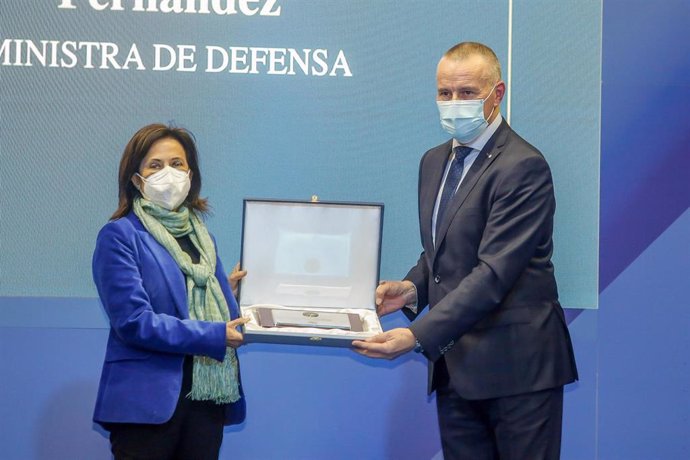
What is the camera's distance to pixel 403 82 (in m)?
3.45

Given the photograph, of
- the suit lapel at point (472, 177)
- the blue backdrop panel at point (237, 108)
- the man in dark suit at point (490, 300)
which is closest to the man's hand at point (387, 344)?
the man in dark suit at point (490, 300)

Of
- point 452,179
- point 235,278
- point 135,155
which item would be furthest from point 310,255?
point 135,155

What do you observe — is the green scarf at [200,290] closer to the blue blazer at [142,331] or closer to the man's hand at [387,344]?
the blue blazer at [142,331]

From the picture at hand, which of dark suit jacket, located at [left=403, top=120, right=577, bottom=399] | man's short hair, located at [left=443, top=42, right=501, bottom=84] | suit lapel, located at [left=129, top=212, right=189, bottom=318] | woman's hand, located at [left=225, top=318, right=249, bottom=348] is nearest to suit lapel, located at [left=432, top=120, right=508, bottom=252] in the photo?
dark suit jacket, located at [left=403, top=120, right=577, bottom=399]

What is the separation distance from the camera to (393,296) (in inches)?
116

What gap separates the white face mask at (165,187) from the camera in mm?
2637

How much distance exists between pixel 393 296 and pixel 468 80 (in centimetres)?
76

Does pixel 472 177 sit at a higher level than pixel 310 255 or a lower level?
higher

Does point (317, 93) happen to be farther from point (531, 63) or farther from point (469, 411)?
point (469, 411)

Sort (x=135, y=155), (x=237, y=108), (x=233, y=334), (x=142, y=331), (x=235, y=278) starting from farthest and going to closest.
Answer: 1. (x=237, y=108)
2. (x=235, y=278)
3. (x=135, y=155)
4. (x=233, y=334)
5. (x=142, y=331)

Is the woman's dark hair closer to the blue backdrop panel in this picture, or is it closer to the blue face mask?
the blue backdrop panel

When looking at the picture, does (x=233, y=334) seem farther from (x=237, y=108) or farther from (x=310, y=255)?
(x=237, y=108)

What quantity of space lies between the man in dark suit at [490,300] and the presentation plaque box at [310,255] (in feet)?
1.06

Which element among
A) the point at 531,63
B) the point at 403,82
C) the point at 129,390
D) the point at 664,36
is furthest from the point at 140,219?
the point at 664,36
